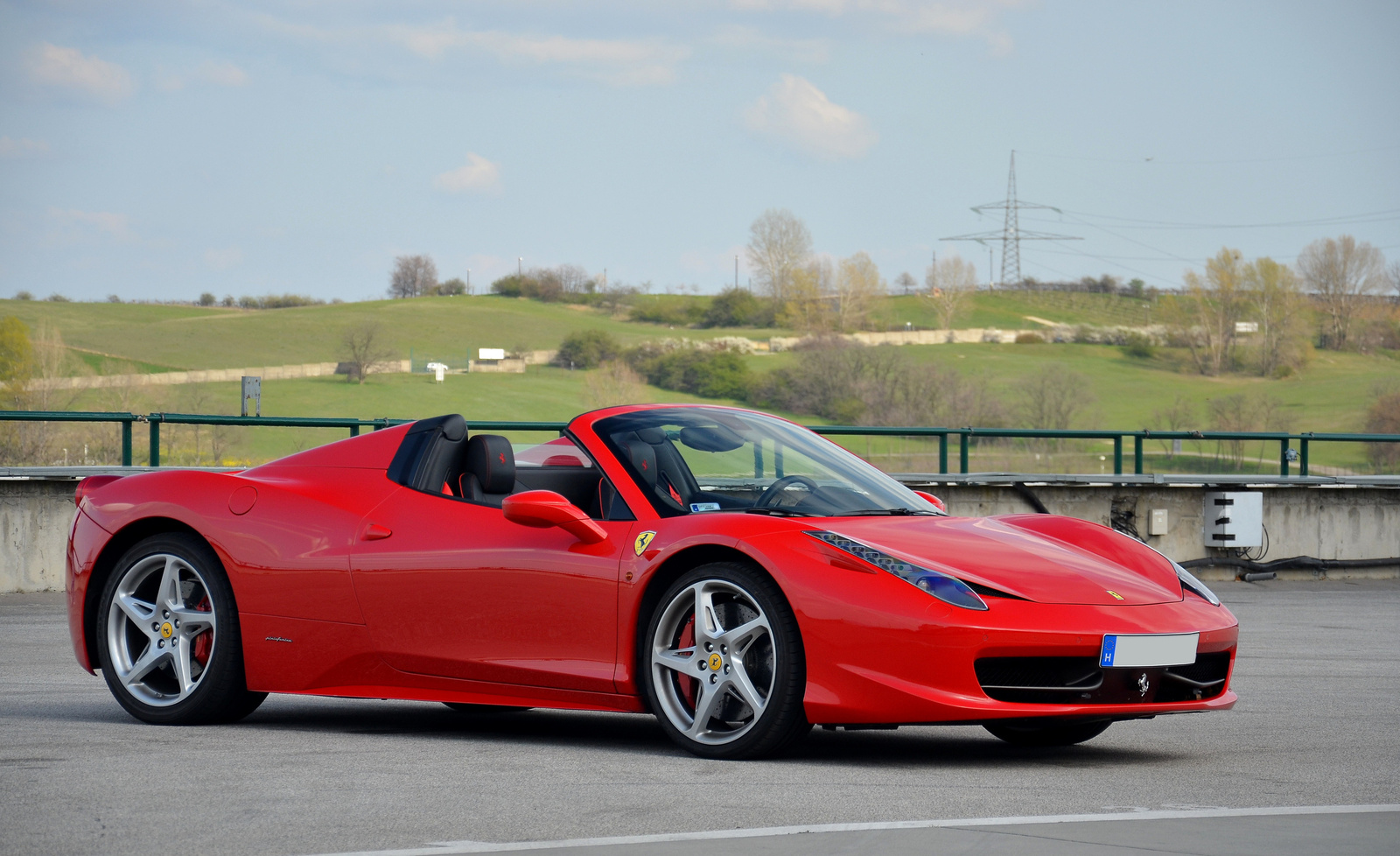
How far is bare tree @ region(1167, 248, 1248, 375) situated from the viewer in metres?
113

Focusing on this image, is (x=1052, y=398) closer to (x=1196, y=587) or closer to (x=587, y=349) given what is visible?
(x=587, y=349)

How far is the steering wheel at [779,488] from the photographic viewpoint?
17.9 feet

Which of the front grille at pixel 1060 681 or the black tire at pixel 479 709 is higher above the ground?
the front grille at pixel 1060 681

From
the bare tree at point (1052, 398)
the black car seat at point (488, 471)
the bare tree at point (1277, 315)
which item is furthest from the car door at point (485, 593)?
the bare tree at point (1277, 315)

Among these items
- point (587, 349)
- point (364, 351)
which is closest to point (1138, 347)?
point (587, 349)

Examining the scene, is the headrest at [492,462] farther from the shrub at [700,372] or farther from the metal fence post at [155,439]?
the shrub at [700,372]

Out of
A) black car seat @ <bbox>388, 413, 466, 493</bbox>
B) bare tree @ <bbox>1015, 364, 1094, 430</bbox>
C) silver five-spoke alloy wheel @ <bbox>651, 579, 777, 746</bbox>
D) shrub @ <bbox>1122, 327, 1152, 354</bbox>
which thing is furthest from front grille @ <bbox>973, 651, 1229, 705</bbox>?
shrub @ <bbox>1122, 327, 1152, 354</bbox>

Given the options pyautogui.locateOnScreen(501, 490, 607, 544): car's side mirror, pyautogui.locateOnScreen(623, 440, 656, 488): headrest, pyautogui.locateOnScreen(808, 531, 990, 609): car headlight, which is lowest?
pyautogui.locateOnScreen(808, 531, 990, 609): car headlight

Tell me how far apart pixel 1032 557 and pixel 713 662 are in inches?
47.0

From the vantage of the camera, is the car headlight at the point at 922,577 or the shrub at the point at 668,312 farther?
the shrub at the point at 668,312

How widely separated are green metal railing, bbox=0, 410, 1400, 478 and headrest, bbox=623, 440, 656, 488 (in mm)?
5853

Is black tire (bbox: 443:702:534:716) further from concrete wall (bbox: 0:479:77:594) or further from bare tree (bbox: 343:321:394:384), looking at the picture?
bare tree (bbox: 343:321:394:384)

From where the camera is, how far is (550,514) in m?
→ 5.23

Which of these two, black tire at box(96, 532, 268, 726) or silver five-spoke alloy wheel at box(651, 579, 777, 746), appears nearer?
silver five-spoke alloy wheel at box(651, 579, 777, 746)
